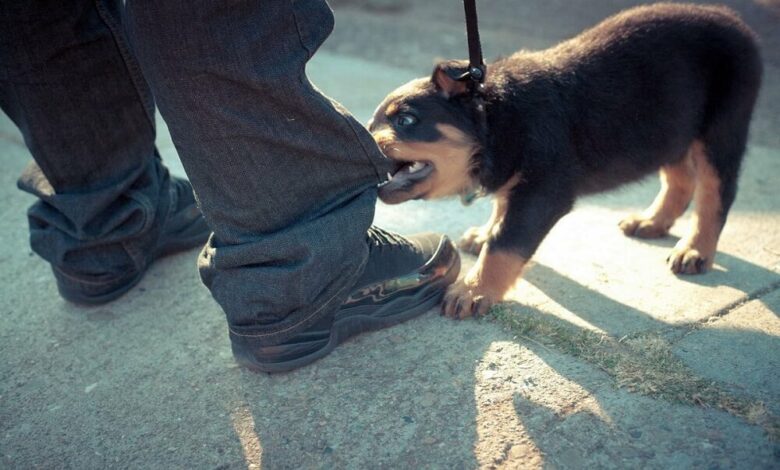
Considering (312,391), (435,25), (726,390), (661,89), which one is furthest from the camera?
(435,25)

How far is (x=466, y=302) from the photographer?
8.57 feet

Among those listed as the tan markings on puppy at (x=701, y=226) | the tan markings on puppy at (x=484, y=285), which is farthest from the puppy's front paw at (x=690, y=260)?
the tan markings on puppy at (x=484, y=285)

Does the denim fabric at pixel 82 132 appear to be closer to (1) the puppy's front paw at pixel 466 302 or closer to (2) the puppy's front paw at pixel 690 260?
(1) the puppy's front paw at pixel 466 302

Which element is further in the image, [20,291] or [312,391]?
[20,291]

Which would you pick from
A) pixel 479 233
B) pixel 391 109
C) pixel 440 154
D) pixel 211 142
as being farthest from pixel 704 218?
pixel 211 142

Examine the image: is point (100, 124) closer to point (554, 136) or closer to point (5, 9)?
point (5, 9)

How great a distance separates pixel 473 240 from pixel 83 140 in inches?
68.9

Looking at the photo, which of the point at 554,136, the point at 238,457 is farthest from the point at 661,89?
the point at 238,457

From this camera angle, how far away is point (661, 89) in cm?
300

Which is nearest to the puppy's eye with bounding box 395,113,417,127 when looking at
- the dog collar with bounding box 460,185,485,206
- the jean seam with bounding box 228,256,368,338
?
the dog collar with bounding box 460,185,485,206

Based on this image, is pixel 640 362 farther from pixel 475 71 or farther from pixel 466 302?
pixel 475 71

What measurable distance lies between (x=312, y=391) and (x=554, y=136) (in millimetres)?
1432

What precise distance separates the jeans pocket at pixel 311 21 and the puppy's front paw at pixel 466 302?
1089 mm

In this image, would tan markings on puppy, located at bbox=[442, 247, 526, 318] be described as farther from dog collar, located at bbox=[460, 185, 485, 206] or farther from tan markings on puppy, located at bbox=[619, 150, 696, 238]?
tan markings on puppy, located at bbox=[619, 150, 696, 238]
